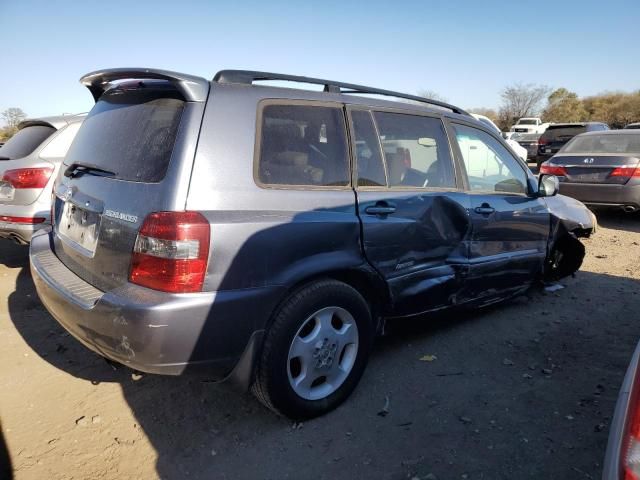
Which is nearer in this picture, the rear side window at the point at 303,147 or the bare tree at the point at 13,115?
the rear side window at the point at 303,147

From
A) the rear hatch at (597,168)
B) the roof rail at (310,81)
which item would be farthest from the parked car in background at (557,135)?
the roof rail at (310,81)

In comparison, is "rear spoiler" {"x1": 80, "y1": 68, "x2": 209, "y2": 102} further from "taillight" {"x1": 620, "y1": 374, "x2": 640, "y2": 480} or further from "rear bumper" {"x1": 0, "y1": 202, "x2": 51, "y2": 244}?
"rear bumper" {"x1": 0, "y1": 202, "x2": 51, "y2": 244}

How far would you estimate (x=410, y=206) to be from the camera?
3.04 meters

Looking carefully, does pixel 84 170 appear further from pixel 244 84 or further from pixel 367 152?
pixel 367 152

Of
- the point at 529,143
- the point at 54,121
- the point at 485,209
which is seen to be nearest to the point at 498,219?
the point at 485,209

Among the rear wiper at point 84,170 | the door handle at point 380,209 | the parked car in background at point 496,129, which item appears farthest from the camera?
the parked car in background at point 496,129

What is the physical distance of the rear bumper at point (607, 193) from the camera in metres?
7.55

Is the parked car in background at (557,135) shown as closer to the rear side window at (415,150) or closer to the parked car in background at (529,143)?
the parked car in background at (529,143)

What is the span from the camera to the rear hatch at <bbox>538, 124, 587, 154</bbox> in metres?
16.0

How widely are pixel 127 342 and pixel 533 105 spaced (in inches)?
2385

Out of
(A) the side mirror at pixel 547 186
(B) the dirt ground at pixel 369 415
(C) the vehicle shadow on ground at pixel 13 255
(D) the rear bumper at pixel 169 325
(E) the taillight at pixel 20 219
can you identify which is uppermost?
(A) the side mirror at pixel 547 186

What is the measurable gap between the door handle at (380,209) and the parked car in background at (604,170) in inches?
253

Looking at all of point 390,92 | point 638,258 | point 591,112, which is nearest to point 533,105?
point 591,112

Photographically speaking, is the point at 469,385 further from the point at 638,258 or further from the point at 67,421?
the point at 638,258
